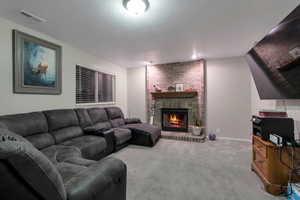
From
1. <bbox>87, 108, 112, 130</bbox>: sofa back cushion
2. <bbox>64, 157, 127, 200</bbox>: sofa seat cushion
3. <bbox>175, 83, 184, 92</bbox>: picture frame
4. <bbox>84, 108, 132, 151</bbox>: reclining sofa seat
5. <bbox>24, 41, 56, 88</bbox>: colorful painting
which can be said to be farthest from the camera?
<bbox>175, 83, 184, 92</bbox>: picture frame

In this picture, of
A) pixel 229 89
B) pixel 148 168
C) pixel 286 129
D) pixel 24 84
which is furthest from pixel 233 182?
pixel 24 84

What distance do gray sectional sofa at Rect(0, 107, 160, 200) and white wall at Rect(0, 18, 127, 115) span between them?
1.01 ft

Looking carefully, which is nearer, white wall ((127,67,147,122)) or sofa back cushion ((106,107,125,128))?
sofa back cushion ((106,107,125,128))

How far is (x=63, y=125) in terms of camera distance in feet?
9.27

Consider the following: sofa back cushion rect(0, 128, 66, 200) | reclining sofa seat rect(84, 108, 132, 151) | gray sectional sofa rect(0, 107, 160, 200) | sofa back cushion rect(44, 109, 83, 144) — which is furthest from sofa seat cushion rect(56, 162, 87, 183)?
reclining sofa seat rect(84, 108, 132, 151)

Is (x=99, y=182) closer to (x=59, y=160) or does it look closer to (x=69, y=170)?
(x=69, y=170)

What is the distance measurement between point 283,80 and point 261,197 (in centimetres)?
166

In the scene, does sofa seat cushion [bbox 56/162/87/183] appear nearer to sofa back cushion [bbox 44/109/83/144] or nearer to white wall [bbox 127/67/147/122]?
sofa back cushion [bbox 44/109/83/144]

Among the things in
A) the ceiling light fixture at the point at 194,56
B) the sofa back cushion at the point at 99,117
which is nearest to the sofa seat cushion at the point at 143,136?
the sofa back cushion at the point at 99,117

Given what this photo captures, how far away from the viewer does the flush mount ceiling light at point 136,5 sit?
183 centimetres

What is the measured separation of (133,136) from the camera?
3818mm

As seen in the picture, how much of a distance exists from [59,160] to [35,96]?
1649mm

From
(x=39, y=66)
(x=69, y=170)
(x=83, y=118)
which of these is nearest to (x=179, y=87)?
(x=83, y=118)

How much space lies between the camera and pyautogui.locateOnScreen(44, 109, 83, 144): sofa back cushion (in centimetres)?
263
